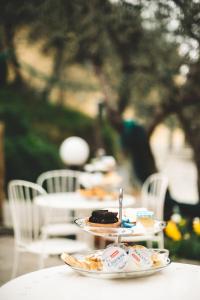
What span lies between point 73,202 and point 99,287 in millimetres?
2553

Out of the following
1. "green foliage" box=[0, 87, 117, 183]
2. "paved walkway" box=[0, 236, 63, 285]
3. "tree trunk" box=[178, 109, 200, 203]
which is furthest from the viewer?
"green foliage" box=[0, 87, 117, 183]

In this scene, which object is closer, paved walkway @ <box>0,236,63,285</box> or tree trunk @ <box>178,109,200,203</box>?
paved walkway @ <box>0,236,63,285</box>

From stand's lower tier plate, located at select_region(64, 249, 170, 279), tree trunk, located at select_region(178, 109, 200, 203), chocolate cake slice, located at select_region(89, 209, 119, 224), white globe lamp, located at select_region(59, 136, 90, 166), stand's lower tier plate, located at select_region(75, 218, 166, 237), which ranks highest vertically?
tree trunk, located at select_region(178, 109, 200, 203)

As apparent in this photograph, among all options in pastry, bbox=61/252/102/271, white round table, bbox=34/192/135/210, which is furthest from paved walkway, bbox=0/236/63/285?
pastry, bbox=61/252/102/271

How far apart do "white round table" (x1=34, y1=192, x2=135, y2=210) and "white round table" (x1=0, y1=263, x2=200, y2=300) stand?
2106mm

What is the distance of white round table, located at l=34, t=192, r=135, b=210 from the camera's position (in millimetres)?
4117

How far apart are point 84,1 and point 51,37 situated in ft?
2.69

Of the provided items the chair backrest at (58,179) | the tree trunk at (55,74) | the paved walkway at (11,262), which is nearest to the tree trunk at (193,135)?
the chair backrest at (58,179)

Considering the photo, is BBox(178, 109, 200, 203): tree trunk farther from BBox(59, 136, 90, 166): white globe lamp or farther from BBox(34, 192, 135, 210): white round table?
BBox(34, 192, 135, 210): white round table

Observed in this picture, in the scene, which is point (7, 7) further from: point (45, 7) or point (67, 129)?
point (67, 129)

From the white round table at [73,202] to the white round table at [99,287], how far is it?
2.11 m

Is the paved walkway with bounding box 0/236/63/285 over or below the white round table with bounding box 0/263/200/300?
below

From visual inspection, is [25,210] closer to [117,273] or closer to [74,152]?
[74,152]

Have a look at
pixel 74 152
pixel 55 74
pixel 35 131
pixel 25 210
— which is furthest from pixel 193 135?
pixel 35 131
